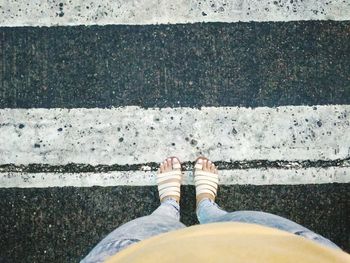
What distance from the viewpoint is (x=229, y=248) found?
1.36 meters

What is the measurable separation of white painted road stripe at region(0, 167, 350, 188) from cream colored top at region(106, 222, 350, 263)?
111 cm

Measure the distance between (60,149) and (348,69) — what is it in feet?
5.51

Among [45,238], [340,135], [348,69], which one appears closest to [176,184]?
[45,238]

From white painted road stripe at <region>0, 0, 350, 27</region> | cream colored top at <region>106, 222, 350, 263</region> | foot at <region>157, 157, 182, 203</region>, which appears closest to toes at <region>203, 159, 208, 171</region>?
foot at <region>157, 157, 182, 203</region>

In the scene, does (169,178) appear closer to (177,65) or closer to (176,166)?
(176,166)

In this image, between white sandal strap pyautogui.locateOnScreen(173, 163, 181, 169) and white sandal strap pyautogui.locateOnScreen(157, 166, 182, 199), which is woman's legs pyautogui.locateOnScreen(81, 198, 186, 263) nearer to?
white sandal strap pyautogui.locateOnScreen(157, 166, 182, 199)

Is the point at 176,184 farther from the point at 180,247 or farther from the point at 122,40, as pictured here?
the point at 180,247

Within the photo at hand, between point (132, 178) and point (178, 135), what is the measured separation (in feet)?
1.16

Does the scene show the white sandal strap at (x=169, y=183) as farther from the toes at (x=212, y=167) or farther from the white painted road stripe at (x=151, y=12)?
the white painted road stripe at (x=151, y=12)

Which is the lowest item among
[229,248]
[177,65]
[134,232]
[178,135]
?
[229,248]

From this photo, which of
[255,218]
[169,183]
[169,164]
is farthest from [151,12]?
[255,218]

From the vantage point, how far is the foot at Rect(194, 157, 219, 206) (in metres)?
2.60

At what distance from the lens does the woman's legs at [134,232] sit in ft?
6.59

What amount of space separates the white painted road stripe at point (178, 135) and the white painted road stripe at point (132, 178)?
0.07 m
